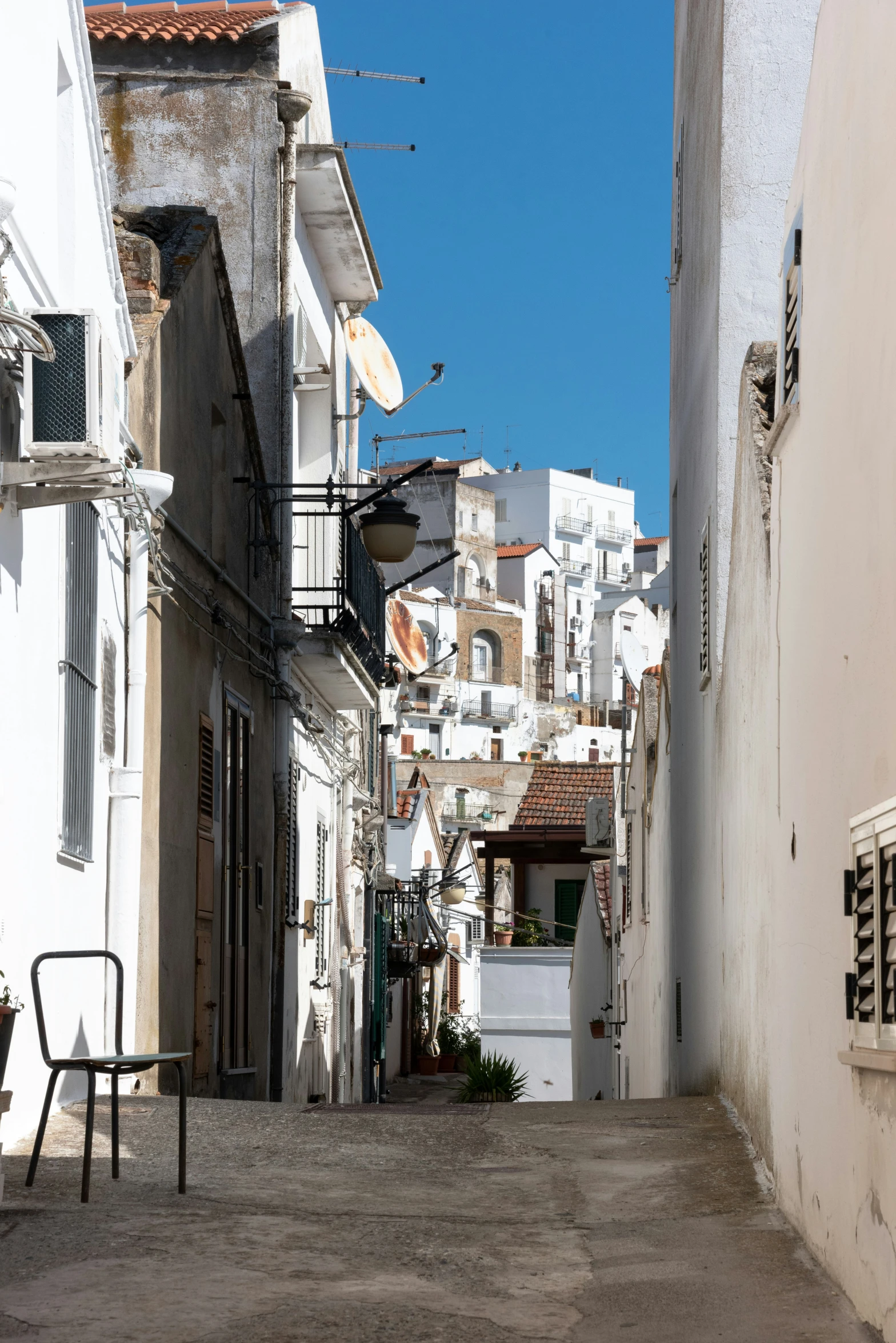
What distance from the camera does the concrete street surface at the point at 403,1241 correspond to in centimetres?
416

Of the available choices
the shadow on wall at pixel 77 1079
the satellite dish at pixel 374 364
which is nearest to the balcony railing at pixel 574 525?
the satellite dish at pixel 374 364

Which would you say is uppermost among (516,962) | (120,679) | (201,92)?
(201,92)

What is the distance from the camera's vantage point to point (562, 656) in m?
108

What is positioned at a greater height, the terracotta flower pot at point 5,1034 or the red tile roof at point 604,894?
the terracotta flower pot at point 5,1034

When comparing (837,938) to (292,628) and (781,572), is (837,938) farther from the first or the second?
(292,628)

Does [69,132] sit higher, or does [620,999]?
[69,132]

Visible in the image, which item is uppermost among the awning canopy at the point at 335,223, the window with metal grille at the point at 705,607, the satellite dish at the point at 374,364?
the awning canopy at the point at 335,223

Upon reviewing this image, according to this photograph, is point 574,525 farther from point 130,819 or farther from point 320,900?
point 130,819

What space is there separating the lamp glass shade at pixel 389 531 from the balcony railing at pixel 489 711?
81.3 m

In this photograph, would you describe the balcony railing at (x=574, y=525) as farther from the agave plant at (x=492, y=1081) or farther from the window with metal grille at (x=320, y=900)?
the window with metal grille at (x=320, y=900)

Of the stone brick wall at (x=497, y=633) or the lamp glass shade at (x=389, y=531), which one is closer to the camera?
the lamp glass shade at (x=389, y=531)

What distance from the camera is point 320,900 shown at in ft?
63.1

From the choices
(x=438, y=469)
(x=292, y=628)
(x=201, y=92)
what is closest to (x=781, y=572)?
(x=292, y=628)

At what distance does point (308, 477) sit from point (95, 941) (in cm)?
1027
